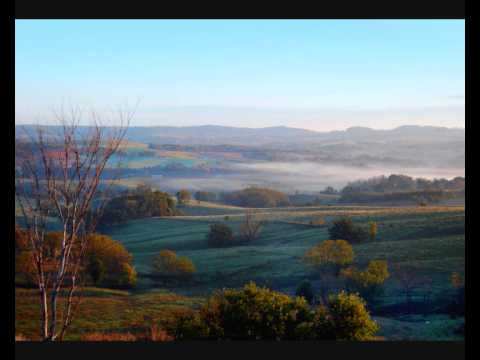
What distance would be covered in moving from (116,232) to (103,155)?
7.90 meters

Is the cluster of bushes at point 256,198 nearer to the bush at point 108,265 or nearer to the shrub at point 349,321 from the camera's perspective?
the bush at point 108,265

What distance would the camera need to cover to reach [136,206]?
14070mm

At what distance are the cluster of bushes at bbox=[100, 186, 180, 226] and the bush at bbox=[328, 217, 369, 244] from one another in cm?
527

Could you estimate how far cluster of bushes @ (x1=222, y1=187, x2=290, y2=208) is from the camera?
13.8 metres

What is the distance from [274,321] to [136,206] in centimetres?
834

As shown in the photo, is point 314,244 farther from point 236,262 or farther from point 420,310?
point 420,310

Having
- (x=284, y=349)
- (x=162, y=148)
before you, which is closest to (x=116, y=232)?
(x=162, y=148)

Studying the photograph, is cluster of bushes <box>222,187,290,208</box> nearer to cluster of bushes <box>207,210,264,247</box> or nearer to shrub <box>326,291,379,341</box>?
cluster of bushes <box>207,210,264,247</box>

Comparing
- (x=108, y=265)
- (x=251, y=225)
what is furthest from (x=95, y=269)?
(x=251, y=225)

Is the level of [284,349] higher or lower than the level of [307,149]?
lower

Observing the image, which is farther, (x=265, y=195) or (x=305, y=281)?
(x=265, y=195)

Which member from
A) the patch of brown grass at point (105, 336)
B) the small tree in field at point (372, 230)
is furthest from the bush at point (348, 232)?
the patch of brown grass at point (105, 336)

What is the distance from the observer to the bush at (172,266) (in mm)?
11562

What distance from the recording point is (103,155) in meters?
6.22
